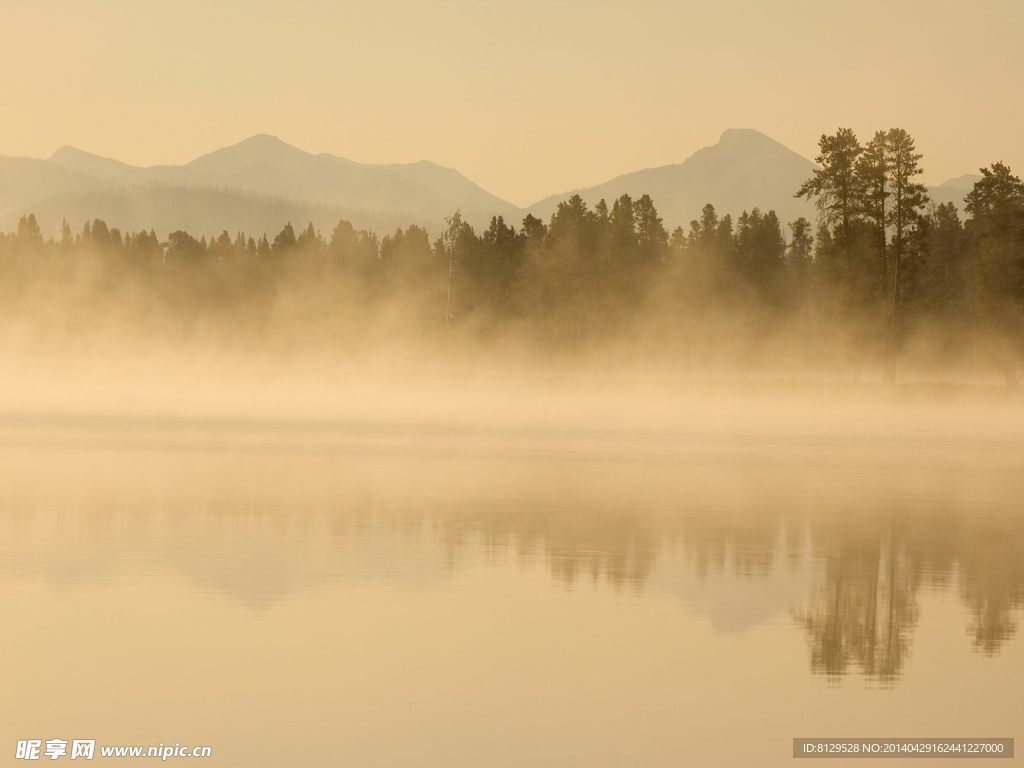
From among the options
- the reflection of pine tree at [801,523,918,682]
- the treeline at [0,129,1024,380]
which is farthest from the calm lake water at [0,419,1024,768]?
the treeline at [0,129,1024,380]

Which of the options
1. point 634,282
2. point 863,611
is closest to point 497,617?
point 863,611

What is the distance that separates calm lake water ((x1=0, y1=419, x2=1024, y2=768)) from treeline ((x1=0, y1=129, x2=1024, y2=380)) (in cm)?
5821

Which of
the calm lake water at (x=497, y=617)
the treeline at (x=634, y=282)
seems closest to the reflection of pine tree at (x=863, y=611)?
the calm lake water at (x=497, y=617)

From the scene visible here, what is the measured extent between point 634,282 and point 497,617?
11183 cm

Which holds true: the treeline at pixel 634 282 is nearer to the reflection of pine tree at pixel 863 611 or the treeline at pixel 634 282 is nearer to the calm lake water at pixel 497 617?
the calm lake water at pixel 497 617

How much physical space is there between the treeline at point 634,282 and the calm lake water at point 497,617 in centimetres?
5821

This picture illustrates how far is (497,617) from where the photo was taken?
14.5 m

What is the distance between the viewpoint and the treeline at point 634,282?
278 ft

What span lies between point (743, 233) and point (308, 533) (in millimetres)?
124385

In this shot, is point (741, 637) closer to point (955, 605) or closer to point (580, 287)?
point (955, 605)

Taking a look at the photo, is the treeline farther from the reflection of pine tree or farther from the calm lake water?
the reflection of pine tree

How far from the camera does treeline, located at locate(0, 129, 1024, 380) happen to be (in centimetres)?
8469

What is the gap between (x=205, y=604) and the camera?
14680mm

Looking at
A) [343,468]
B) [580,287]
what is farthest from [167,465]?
[580,287]
